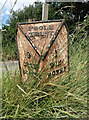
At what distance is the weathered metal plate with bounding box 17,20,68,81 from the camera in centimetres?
157

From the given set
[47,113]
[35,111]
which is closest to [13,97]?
[35,111]

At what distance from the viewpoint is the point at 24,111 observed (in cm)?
138

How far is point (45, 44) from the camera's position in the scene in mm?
1603

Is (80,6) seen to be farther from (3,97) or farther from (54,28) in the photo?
(3,97)

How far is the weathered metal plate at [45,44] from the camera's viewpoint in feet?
5.16

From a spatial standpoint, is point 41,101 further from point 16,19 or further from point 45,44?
point 16,19

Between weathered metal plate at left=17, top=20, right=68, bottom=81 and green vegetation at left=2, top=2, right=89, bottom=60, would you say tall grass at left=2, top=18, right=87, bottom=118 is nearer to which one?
weathered metal plate at left=17, top=20, right=68, bottom=81

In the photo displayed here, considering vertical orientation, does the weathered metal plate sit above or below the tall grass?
above

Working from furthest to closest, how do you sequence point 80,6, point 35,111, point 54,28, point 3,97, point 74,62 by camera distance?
point 80,6
point 74,62
point 54,28
point 3,97
point 35,111

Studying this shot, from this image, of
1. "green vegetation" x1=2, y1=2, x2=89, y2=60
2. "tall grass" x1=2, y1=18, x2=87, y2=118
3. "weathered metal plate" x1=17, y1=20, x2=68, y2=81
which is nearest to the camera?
"tall grass" x1=2, y1=18, x2=87, y2=118

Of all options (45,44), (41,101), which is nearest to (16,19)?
(45,44)

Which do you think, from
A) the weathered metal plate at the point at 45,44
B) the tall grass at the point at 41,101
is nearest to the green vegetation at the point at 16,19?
the weathered metal plate at the point at 45,44

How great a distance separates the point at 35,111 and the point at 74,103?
14.4 inches

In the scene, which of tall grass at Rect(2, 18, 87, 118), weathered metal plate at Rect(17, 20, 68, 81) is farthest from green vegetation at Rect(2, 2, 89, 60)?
tall grass at Rect(2, 18, 87, 118)
